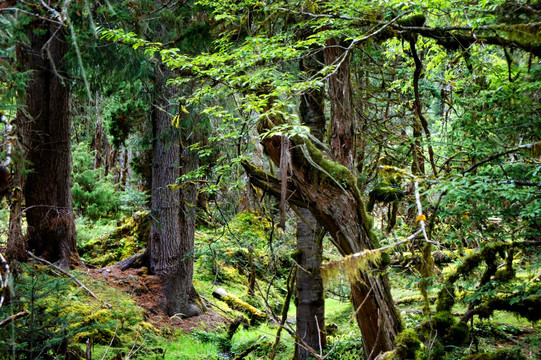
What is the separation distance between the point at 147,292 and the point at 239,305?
10.2 ft

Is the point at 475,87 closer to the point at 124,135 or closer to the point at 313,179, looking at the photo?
the point at 313,179

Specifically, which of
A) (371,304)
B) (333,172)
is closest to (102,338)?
(371,304)

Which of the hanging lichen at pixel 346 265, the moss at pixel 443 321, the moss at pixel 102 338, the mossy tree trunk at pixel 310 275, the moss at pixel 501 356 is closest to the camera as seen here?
the hanging lichen at pixel 346 265

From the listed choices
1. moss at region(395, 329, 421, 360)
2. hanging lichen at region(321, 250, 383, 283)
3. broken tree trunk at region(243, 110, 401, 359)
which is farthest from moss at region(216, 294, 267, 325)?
hanging lichen at region(321, 250, 383, 283)

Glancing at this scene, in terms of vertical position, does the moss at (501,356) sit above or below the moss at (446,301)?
below

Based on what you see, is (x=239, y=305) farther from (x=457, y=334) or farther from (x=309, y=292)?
(x=457, y=334)

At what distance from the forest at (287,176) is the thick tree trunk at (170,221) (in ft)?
0.16

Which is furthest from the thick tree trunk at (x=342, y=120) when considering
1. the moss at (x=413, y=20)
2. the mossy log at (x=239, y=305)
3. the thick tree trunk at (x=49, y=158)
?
the mossy log at (x=239, y=305)

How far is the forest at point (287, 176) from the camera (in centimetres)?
399

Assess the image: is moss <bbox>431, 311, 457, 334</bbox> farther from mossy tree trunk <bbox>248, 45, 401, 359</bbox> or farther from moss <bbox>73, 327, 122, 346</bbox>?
moss <bbox>73, 327, 122, 346</bbox>

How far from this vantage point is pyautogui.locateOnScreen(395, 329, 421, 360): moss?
12.9ft

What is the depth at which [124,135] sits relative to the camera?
431 inches

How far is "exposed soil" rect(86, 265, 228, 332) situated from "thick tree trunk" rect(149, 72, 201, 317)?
0.19m

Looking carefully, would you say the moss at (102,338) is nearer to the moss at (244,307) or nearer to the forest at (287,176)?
the forest at (287,176)
